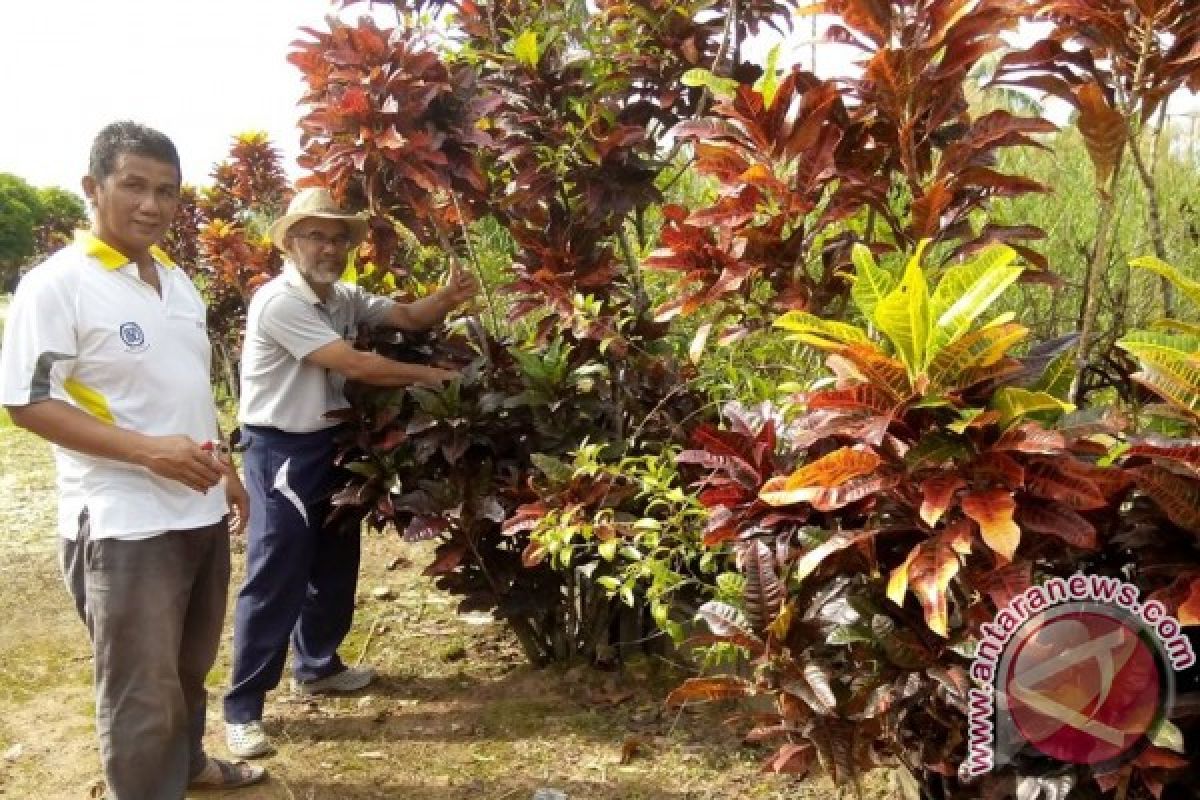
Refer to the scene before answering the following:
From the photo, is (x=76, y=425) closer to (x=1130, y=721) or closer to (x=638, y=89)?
(x=638, y=89)

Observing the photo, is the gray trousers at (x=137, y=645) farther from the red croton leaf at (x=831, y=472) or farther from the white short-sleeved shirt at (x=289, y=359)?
the red croton leaf at (x=831, y=472)

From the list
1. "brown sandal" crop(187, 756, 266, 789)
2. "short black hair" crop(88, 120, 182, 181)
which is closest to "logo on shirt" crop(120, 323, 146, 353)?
"short black hair" crop(88, 120, 182, 181)

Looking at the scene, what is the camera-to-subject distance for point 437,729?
3.48 metres

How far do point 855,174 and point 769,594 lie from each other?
38.6 inches

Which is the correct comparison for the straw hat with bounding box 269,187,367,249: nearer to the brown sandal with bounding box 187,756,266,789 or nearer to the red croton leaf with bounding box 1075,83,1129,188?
the brown sandal with bounding box 187,756,266,789

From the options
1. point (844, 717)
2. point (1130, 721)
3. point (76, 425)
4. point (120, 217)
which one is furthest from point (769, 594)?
point (120, 217)

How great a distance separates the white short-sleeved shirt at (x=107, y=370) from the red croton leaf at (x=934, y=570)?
1769mm

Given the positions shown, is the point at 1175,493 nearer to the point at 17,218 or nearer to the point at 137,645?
the point at 137,645

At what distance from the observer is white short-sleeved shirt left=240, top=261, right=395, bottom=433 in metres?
3.37

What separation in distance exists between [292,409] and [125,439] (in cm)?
110

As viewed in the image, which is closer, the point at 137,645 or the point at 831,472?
the point at 831,472

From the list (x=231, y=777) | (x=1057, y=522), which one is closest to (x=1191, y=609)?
(x=1057, y=522)

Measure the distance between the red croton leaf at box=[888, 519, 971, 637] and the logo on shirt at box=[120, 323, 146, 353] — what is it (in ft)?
6.36

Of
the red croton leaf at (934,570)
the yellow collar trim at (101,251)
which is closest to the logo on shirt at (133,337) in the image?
the yellow collar trim at (101,251)
